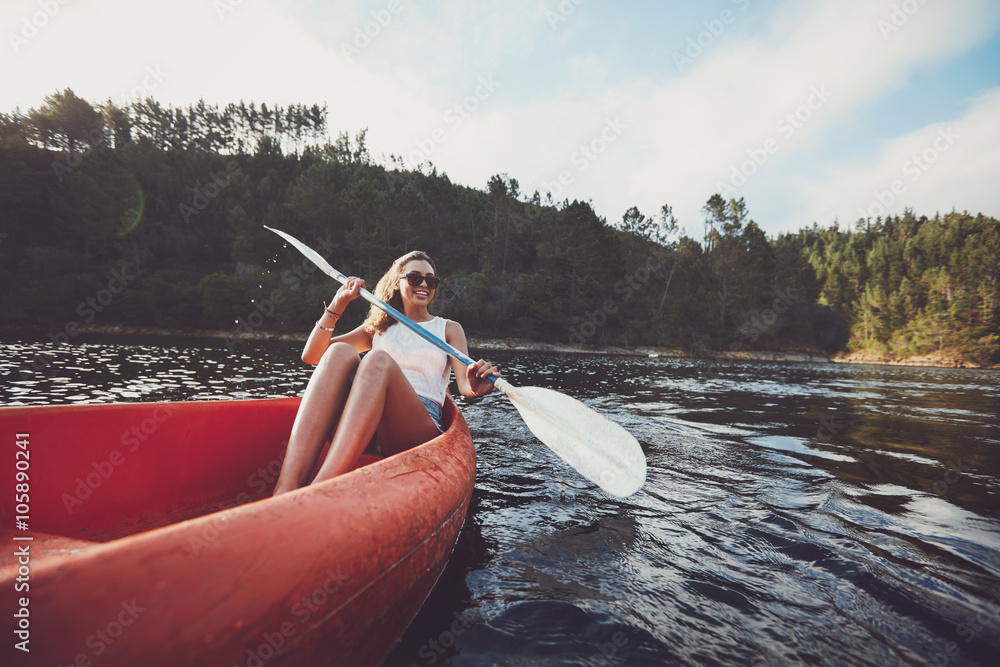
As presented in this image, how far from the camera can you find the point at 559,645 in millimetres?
1449

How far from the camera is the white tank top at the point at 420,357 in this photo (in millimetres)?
2566

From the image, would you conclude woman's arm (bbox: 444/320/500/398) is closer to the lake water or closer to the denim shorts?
the denim shorts

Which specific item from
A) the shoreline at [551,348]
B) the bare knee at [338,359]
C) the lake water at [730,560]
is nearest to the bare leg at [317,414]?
the bare knee at [338,359]

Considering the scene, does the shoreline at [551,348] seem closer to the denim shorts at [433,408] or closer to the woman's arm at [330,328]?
the woman's arm at [330,328]

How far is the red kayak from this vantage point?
0.67 m

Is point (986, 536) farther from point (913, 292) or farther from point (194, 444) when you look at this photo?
point (913, 292)

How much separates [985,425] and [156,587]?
8.98 metres

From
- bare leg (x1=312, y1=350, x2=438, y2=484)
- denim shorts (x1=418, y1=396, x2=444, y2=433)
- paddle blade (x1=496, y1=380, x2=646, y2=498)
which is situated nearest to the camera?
bare leg (x1=312, y1=350, x2=438, y2=484)

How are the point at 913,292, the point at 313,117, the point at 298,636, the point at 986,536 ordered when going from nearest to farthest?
the point at 298,636, the point at 986,536, the point at 913,292, the point at 313,117

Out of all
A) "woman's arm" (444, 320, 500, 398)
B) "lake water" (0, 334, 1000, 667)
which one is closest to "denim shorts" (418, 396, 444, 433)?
"woman's arm" (444, 320, 500, 398)

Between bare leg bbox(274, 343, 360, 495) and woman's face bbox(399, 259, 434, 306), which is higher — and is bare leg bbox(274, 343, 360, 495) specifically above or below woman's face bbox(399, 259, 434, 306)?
below

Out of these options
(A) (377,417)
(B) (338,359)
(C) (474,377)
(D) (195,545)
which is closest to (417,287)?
(C) (474,377)

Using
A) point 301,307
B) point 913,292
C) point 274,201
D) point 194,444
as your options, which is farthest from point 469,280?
point 913,292

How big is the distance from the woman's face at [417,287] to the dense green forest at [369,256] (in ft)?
88.5
